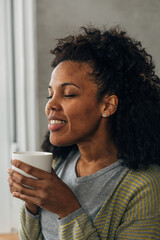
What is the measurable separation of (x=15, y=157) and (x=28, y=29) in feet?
3.90

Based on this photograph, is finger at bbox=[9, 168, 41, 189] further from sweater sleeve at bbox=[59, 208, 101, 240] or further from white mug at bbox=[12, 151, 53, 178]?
sweater sleeve at bbox=[59, 208, 101, 240]

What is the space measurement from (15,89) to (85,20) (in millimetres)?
637

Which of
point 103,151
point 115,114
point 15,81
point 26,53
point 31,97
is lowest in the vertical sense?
point 103,151

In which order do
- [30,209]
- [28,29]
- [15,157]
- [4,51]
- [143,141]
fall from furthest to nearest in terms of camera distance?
[4,51]
[28,29]
[30,209]
[143,141]
[15,157]

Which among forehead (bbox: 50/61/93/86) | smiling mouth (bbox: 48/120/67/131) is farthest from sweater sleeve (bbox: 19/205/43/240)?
forehead (bbox: 50/61/93/86)

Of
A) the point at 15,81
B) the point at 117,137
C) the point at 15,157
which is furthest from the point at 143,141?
the point at 15,81

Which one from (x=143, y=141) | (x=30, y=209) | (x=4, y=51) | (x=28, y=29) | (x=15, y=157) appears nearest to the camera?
(x=15, y=157)

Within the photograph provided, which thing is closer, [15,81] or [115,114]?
[115,114]

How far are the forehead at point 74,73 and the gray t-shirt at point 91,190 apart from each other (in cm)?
26

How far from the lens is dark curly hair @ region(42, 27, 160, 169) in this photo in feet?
2.83

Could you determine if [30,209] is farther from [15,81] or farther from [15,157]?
[15,81]

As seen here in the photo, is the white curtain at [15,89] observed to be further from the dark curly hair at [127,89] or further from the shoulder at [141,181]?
the shoulder at [141,181]

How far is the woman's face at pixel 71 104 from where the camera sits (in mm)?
846

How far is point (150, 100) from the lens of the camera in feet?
2.91
